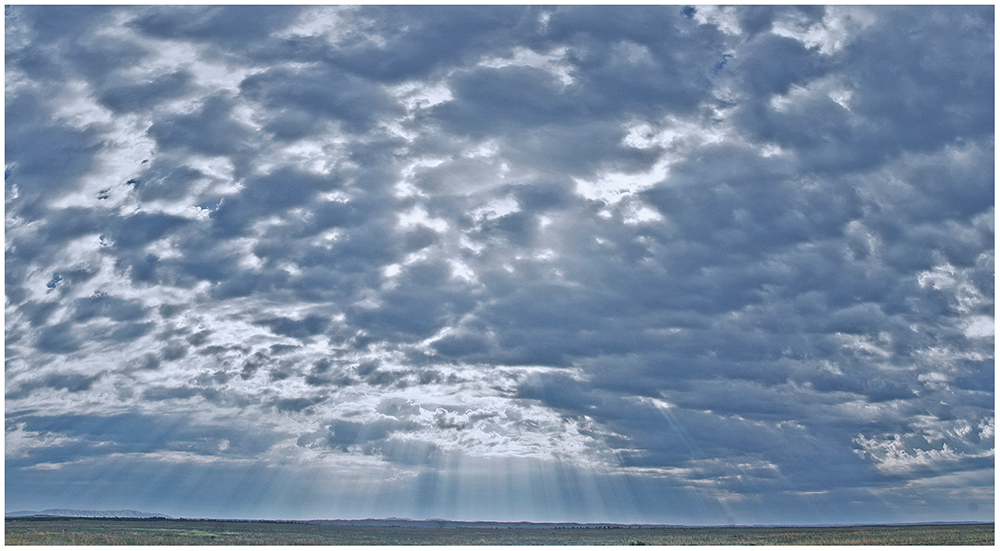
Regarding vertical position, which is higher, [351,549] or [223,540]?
[351,549]

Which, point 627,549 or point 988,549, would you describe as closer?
point 988,549

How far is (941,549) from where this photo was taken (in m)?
60.1

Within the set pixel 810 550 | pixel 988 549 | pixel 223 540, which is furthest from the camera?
pixel 223 540

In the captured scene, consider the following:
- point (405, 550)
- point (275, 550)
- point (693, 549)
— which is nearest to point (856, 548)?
point (693, 549)

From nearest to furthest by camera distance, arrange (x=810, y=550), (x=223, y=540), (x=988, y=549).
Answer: (x=810, y=550) < (x=988, y=549) < (x=223, y=540)

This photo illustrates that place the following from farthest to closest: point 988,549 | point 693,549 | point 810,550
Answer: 1. point 693,549
2. point 988,549
3. point 810,550

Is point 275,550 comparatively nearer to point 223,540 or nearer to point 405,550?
point 405,550

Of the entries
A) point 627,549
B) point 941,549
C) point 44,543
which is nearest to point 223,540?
point 44,543

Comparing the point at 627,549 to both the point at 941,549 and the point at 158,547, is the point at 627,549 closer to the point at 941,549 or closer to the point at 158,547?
the point at 941,549

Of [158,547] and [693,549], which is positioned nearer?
[158,547]

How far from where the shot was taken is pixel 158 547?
2707 inches

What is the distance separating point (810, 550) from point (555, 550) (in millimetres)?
26911

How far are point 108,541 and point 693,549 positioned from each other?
65.2m

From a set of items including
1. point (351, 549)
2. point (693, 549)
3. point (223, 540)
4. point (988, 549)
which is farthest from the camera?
point (223, 540)
